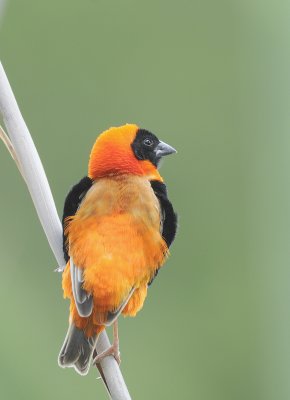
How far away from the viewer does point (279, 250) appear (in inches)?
295

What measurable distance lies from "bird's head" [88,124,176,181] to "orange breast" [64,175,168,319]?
0.22ft

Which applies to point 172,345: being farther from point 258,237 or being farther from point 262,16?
point 262,16

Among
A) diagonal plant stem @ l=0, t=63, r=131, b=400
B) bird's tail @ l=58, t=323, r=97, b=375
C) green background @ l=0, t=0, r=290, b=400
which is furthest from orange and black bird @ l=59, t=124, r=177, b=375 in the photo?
green background @ l=0, t=0, r=290, b=400

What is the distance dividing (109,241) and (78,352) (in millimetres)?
312

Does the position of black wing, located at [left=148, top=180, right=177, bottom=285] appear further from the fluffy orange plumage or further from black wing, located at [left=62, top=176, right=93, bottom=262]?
black wing, located at [left=62, top=176, right=93, bottom=262]

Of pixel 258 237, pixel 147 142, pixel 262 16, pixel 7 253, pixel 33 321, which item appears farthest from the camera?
pixel 262 16

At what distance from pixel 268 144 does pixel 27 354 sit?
139 inches

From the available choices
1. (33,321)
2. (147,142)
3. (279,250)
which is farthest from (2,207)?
(147,142)

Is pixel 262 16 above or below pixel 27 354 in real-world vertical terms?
above

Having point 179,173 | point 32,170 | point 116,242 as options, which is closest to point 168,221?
point 116,242

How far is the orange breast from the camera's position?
2213mm

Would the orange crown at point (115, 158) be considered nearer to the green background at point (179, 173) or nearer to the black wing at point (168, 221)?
the black wing at point (168, 221)

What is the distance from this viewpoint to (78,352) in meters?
2.15

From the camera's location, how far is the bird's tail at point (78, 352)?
214 centimetres
